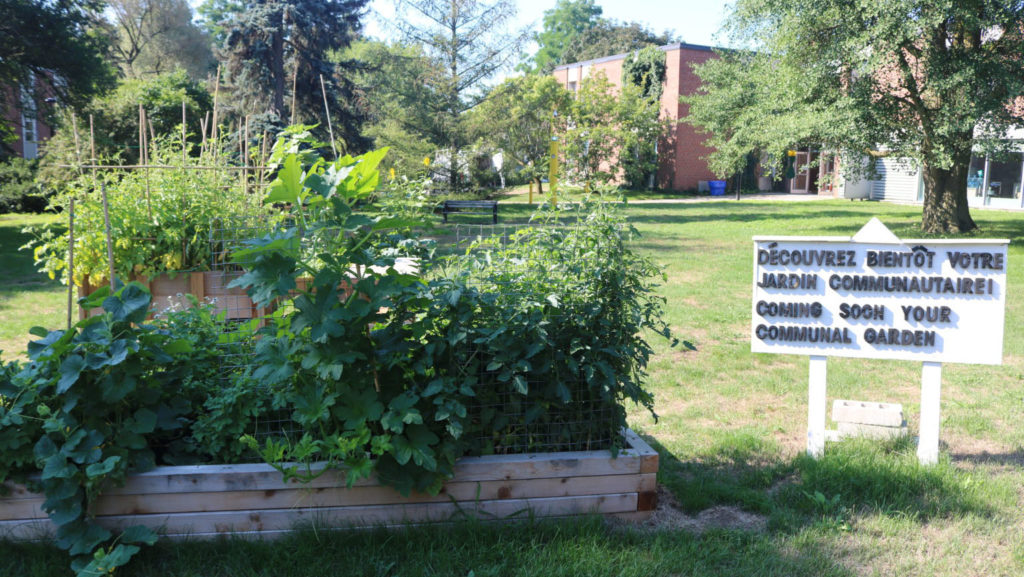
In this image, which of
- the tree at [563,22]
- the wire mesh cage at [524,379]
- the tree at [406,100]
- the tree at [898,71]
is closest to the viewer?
the wire mesh cage at [524,379]

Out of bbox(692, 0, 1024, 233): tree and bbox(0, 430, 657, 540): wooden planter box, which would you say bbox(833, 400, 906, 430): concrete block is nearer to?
bbox(0, 430, 657, 540): wooden planter box

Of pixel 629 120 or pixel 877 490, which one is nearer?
pixel 877 490

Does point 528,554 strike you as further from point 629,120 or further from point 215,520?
point 629,120

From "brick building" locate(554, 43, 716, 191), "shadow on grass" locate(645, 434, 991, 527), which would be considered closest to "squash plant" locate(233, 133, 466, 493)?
"shadow on grass" locate(645, 434, 991, 527)

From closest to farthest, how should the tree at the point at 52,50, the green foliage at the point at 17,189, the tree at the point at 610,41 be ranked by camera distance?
the tree at the point at 52,50 < the green foliage at the point at 17,189 < the tree at the point at 610,41

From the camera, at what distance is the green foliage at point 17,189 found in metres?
22.5

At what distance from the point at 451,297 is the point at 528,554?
1063 millimetres

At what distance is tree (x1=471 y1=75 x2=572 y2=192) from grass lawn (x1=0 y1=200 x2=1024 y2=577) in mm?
23638

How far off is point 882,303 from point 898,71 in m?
13.5

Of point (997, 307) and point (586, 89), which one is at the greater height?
point (586, 89)

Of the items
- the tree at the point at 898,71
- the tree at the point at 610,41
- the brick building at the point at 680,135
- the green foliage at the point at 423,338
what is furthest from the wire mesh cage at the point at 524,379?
the tree at the point at 610,41

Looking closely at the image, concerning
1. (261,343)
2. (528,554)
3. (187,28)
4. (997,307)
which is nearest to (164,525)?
(261,343)

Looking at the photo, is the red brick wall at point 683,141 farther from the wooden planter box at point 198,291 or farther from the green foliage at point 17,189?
the wooden planter box at point 198,291

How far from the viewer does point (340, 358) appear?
297 cm
